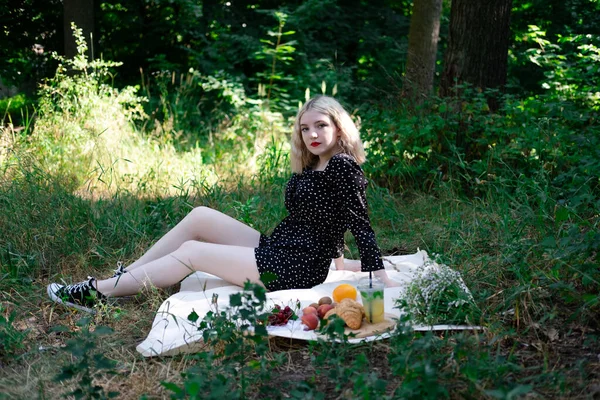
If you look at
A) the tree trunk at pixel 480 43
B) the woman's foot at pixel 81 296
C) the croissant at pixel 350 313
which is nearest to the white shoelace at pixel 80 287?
the woman's foot at pixel 81 296

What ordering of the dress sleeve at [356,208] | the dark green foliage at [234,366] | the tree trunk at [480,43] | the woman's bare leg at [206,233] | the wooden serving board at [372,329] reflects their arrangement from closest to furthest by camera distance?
the dark green foliage at [234,366] → the wooden serving board at [372,329] → the dress sleeve at [356,208] → the woman's bare leg at [206,233] → the tree trunk at [480,43]

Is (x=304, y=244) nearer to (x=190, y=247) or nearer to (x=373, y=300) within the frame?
(x=190, y=247)

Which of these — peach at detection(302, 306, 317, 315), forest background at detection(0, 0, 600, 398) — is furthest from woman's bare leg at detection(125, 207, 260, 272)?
peach at detection(302, 306, 317, 315)

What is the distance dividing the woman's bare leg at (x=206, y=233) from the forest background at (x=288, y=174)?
1.11ft

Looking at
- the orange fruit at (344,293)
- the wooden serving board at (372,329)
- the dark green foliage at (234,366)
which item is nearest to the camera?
the dark green foliage at (234,366)

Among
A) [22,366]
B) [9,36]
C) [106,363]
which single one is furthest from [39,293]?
[9,36]

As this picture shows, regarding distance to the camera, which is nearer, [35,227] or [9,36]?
[35,227]

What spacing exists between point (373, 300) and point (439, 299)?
0.31 m

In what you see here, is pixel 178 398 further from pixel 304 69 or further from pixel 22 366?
pixel 304 69

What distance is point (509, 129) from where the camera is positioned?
204 inches

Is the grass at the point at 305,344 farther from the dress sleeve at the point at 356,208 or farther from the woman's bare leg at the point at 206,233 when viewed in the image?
the dress sleeve at the point at 356,208

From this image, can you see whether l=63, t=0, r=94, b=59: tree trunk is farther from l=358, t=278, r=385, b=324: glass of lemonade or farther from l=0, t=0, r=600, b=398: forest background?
l=358, t=278, r=385, b=324: glass of lemonade

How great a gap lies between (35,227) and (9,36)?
4869 millimetres

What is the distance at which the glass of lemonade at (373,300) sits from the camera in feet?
9.93
